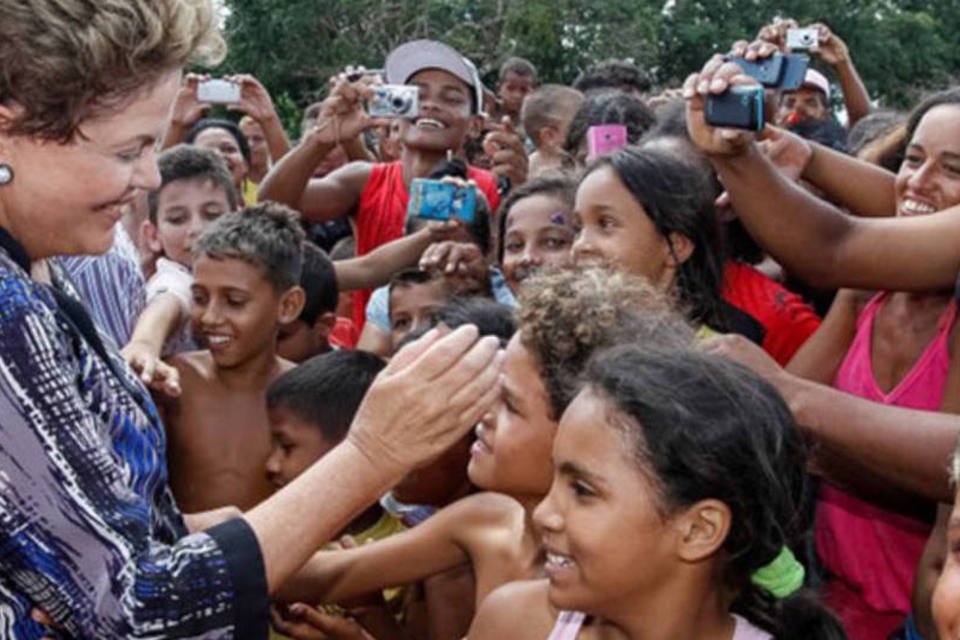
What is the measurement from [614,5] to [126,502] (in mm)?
22127

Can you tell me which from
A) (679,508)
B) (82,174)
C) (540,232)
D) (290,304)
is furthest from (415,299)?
(82,174)

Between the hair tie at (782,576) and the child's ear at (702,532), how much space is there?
10 centimetres

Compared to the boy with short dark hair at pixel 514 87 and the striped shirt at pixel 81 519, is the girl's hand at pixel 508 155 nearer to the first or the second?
the striped shirt at pixel 81 519

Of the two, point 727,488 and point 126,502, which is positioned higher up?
point 126,502

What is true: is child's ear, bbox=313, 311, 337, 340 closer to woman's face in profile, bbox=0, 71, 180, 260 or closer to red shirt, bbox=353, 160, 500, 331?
red shirt, bbox=353, 160, 500, 331

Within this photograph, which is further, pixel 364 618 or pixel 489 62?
pixel 489 62

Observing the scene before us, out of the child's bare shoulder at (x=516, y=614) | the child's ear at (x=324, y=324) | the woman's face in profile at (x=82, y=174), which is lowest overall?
the child's ear at (x=324, y=324)

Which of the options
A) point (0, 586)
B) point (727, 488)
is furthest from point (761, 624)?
point (0, 586)

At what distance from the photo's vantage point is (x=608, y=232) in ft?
10.2

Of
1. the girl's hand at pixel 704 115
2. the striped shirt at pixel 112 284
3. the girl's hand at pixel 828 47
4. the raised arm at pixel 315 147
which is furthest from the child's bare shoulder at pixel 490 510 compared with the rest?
the girl's hand at pixel 828 47

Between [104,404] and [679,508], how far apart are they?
33.8 inches

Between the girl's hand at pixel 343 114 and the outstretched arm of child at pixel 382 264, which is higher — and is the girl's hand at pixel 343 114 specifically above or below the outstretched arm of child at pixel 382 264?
above

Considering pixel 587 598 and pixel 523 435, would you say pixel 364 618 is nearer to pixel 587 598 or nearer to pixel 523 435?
pixel 523 435

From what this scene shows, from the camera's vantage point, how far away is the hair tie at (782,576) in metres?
2.04
